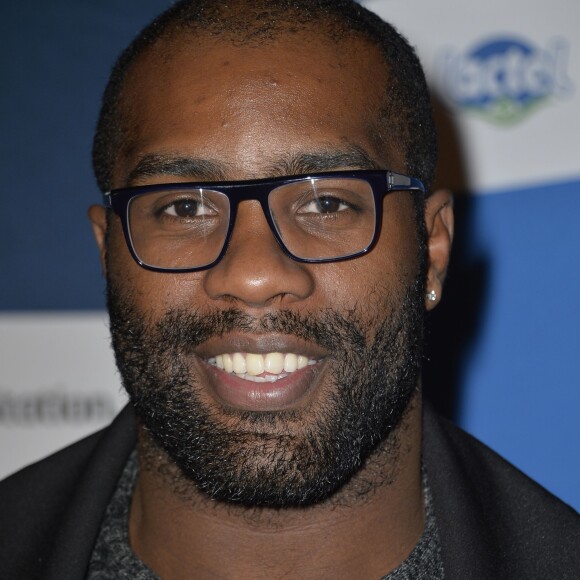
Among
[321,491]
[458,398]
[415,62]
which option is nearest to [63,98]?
[415,62]

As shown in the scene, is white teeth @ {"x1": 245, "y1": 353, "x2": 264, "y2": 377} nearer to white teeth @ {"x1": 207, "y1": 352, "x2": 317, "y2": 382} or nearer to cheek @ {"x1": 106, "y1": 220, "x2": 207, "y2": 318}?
white teeth @ {"x1": 207, "y1": 352, "x2": 317, "y2": 382}

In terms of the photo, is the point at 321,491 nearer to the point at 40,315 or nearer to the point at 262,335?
the point at 262,335

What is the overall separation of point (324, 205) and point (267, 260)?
0.52ft

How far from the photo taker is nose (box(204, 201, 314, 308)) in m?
1.24

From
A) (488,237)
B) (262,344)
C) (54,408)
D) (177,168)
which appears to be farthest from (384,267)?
(54,408)

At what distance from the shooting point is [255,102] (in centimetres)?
134

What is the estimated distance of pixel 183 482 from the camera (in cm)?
142

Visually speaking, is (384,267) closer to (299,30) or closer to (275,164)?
(275,164)

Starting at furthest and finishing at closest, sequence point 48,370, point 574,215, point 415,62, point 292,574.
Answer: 1. point 48,370
2. point 574,215
3. point 415,62
4. point 292,574

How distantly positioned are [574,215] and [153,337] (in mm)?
1179

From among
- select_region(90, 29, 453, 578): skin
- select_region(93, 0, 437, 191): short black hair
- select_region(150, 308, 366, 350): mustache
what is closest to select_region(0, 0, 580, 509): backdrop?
select_region(93, 0, 437, 191): short black hair

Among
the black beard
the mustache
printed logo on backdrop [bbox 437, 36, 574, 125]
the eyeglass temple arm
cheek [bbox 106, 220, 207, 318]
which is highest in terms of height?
printed logo on backdrop [bbox 437, 36, 574, 125]

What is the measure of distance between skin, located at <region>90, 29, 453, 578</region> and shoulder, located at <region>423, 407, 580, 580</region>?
6cm

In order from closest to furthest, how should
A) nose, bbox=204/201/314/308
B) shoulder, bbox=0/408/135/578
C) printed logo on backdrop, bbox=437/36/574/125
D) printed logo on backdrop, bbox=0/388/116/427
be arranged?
nose, bbox=204/201/314/308
shoulder, bbox=0/408/135/578
printed logo on backdrop, bbox=437/36/574/125
printed logo on backdrop, bbox=0/388/116/427
